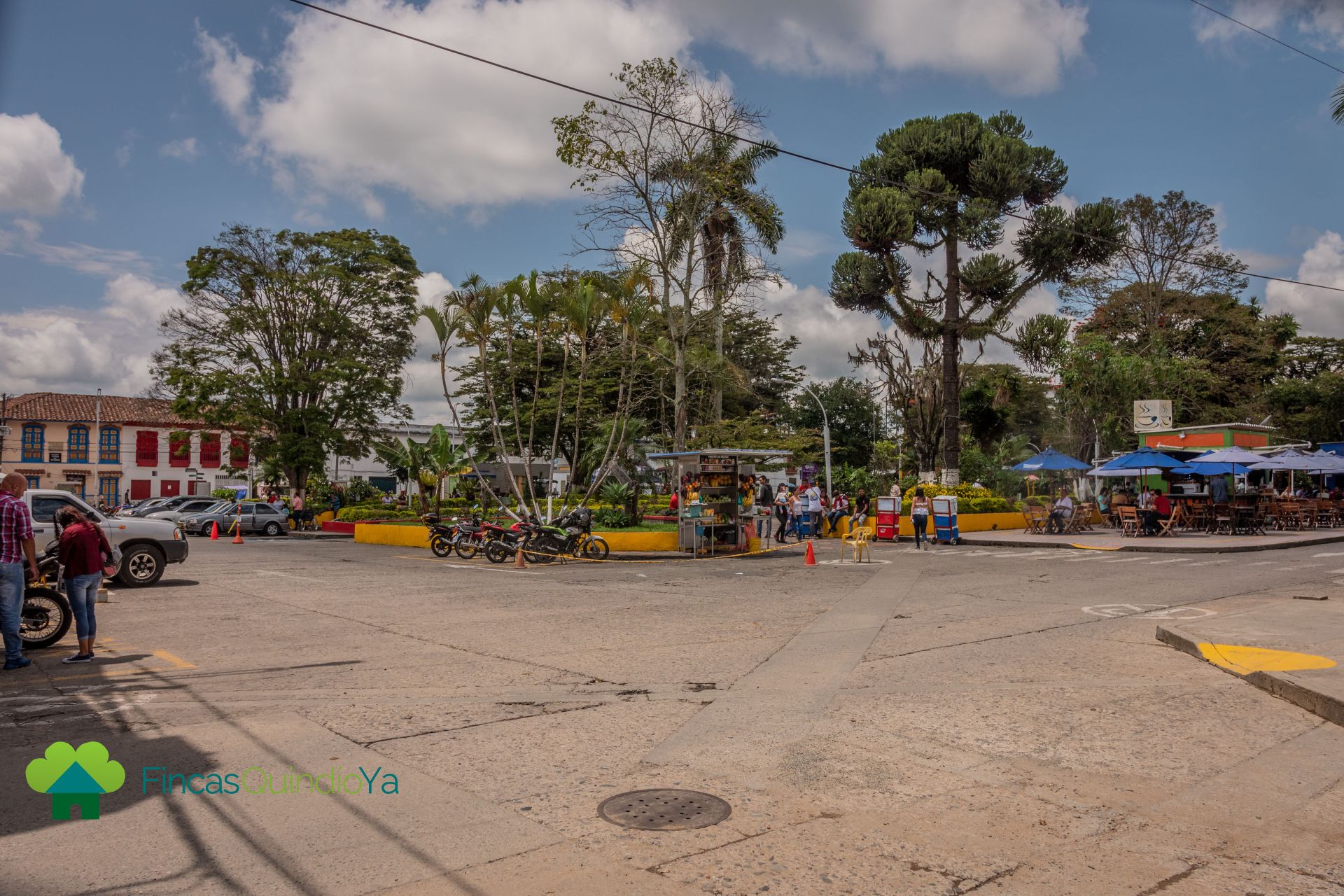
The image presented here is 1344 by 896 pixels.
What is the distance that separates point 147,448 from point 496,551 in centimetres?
6354

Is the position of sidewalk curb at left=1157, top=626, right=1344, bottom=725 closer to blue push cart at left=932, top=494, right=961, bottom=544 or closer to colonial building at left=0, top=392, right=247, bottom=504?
blue push cart at left=932, top=494, right=961, bottom=544

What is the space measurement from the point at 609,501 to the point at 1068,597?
59.2ft


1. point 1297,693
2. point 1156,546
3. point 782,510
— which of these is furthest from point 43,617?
point 1156,546

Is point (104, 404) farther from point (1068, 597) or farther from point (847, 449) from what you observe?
point (1068, 597)

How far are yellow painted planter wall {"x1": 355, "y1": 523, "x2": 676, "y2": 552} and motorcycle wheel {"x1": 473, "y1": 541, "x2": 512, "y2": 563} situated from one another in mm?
2695

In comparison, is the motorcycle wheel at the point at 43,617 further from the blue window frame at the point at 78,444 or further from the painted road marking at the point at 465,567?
the blue window frame at the point at 78,444

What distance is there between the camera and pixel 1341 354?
178 ft

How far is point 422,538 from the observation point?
25547 mm

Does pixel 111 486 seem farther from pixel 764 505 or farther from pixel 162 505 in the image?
Answer: pixel 764 505

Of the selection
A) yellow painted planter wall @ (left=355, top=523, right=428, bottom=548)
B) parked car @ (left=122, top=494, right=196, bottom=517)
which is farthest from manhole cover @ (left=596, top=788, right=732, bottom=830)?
parked car @ (left=122, top=494, right=196, bottom=517)

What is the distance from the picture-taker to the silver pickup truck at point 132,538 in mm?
14539

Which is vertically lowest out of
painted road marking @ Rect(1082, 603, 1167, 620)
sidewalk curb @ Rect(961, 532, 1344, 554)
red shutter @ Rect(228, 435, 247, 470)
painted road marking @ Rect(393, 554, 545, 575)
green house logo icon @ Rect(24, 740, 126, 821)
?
painted road marking @ Rect(393, 554, 545, 575)

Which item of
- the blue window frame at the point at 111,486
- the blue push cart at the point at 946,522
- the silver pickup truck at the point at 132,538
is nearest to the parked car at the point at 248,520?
the silver pickup truck at the point at 132,538

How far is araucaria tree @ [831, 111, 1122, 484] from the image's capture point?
33.9 meters
